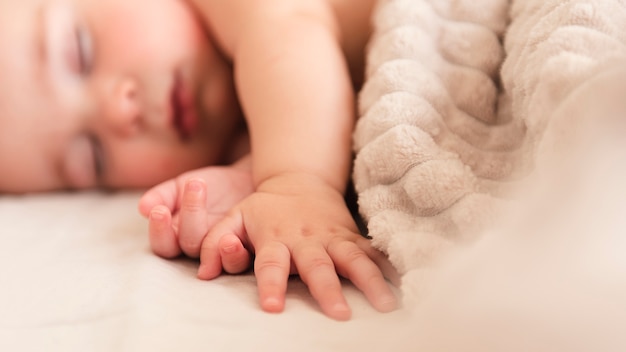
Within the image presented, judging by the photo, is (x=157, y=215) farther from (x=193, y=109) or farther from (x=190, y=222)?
(x=193, y=109)

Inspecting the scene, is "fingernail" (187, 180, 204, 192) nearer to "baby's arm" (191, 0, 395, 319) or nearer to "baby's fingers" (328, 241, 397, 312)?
"baby's arm" (191, 0, 395, 319)

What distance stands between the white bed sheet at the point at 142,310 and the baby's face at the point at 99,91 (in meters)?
0.28

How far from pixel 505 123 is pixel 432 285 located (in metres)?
0.33

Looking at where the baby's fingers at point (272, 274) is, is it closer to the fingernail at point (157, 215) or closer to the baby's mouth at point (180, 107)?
the fingernail at point (157, 215)

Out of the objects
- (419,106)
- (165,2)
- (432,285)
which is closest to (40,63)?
(165,2)

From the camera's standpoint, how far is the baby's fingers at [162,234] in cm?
63

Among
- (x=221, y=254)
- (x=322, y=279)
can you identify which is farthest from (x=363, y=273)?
(x=221, y=254)

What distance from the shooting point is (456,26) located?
0.77 metres

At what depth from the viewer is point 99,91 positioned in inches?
37.8

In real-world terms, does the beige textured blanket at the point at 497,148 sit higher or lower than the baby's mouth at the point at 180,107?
higher

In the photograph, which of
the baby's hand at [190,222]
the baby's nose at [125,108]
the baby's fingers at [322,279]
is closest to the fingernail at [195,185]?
the baby's hand at [190,222]

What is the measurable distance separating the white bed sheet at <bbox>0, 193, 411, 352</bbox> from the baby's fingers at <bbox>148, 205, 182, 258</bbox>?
1 cm

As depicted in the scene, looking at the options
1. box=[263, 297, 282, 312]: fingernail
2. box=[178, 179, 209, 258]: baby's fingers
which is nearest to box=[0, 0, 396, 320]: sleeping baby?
box=[178, 179, 209, 258]: baby's fingers

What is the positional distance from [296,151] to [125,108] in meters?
0.35
